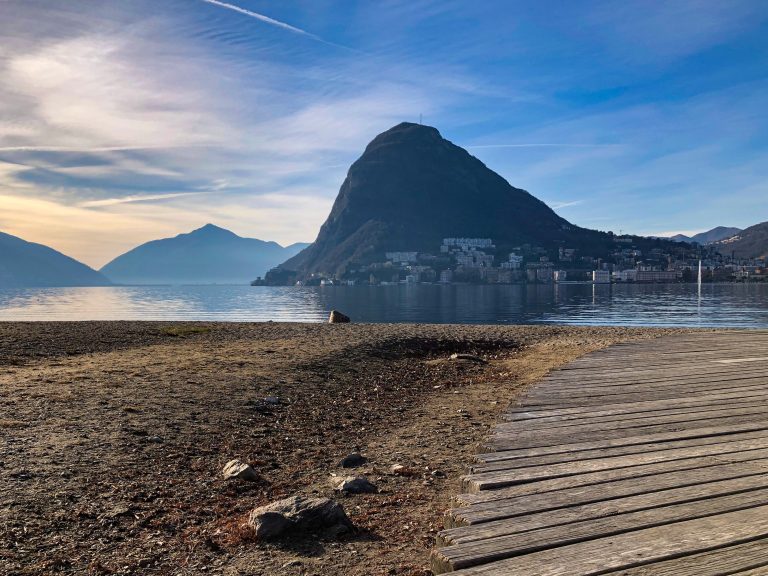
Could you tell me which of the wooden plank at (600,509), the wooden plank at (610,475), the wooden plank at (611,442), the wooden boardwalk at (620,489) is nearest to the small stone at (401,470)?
the wooden boardwalk at (620,489)

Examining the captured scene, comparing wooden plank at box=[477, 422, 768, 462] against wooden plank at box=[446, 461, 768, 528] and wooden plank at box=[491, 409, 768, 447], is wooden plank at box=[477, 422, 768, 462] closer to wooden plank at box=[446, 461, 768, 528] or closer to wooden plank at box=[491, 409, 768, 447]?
wooden plank at box=[491, 409, 768, 447]

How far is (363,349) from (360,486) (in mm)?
13471

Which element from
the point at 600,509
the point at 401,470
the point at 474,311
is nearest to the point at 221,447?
the point at 401,470

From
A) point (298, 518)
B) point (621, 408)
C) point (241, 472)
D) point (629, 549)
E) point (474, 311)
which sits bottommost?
point (474, 311)

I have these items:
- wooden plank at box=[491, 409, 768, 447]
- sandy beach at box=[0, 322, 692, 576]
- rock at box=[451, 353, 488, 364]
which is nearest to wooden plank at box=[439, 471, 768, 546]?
wooden plank at box=[491, 409, 768, 447]

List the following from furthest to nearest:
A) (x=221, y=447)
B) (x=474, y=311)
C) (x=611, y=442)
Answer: (x=474, y=311)
(x=221, y=447)
(x=611, y=442)

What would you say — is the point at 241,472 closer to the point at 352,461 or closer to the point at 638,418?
the point at 352,461

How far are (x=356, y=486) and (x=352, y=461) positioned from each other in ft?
4.06

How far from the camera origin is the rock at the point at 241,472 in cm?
765

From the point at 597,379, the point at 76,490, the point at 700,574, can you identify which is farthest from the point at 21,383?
the point at 700,574

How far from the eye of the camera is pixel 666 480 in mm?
4230

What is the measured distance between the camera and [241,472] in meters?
7.69

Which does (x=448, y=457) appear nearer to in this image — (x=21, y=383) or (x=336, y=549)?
(x=336, y=549)

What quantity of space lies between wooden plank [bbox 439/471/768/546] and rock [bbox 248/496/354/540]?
2.73 metres
